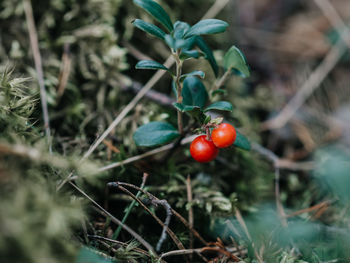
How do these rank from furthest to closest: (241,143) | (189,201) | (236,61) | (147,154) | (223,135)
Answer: (147,154)
(189,201)
(241,143)
(236,61)
(223,135)

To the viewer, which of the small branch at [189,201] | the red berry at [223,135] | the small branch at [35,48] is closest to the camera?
the red berry at [223,135]

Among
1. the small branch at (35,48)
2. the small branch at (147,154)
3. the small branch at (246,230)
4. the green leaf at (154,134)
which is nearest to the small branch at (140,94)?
the small branch at (147,154)

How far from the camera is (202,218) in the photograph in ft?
5.98

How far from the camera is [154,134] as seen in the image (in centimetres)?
169

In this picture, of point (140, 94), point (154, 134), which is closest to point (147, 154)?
point (154, 134)

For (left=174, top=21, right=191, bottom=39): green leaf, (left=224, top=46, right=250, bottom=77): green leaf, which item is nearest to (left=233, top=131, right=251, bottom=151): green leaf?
(left=224, top=46, right=250, bottom=77): green leaf

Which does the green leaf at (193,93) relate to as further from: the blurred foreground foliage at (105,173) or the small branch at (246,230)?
the small branch at (246,230)

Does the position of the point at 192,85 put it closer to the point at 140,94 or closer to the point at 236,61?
the point at 236,61

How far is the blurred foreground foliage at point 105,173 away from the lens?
0.98m

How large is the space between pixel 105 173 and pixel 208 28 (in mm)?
994

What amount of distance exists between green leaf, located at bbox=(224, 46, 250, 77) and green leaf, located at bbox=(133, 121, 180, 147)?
0.52 metres

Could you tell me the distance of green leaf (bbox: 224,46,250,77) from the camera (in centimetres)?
153

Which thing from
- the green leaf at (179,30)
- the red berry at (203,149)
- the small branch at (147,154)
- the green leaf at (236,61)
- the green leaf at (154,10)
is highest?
the green leaf at (154,10)

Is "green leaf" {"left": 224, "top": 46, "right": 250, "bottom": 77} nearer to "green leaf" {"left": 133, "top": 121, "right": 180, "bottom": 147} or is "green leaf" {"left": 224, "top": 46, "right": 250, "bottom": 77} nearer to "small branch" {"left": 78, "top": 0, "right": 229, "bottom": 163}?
"green leaf" {"left": 133, "top": 121, "right": 180, "bottom": 147}
